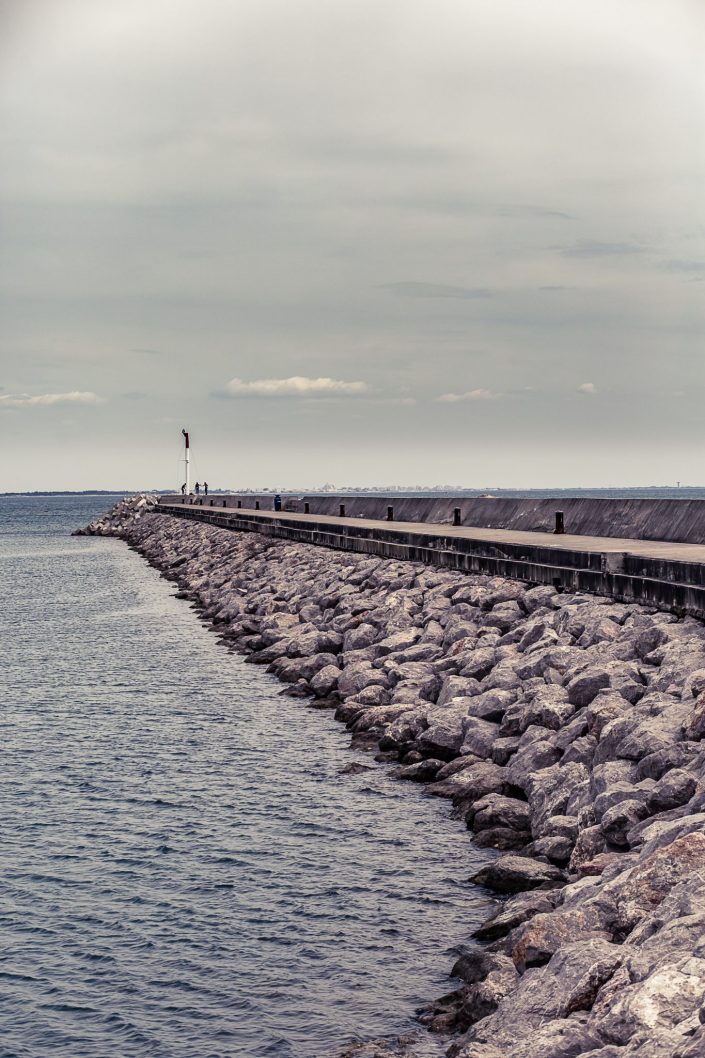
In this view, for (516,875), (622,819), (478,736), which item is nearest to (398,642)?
(478,736)

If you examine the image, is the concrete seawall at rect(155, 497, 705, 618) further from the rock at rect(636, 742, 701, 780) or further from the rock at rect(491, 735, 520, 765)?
the rock at rect(636, 742, 701, 780)

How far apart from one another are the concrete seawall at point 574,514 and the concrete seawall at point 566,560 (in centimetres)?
87

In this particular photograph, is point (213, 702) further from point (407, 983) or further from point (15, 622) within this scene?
point (15, 622)

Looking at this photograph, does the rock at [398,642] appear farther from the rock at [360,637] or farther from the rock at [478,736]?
the rock at [478,736]

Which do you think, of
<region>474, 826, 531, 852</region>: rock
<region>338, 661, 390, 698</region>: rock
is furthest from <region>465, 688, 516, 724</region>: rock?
<region>338, 661, 390, 698</region>: rock

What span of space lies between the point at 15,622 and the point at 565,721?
20768mm

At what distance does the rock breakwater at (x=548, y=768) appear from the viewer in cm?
528

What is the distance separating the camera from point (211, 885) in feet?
28.5

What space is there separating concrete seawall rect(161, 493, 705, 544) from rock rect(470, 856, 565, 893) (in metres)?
9.35

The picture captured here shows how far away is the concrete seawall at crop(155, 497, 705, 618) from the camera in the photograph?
1187 cm

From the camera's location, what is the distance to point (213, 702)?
16.2 metres

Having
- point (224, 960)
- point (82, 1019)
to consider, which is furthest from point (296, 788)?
point (82, 1019)

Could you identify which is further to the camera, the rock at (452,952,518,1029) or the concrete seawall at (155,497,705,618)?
the concrete seawall at (155,497,705,618)

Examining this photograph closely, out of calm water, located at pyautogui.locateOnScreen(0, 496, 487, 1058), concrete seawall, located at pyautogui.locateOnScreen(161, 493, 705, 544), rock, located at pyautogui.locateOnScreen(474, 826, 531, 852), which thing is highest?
concrete seawall, located at pyautogui.locateOnScreen(161, 493, 705, 544)
